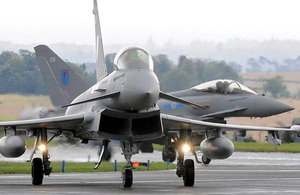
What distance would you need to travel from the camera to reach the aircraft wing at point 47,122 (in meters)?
19.3

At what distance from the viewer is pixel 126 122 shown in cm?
1839

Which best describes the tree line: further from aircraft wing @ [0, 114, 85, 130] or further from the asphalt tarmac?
aircraft wing @ [0, 114, 85, 130]

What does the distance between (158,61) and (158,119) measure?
20.8m

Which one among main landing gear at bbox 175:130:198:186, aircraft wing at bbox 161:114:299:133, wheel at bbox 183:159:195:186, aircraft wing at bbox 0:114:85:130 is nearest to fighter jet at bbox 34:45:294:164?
main landing gear at bbox 175:130:198:186

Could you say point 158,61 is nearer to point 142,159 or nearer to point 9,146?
point 142,159

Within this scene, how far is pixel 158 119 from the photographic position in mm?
18391

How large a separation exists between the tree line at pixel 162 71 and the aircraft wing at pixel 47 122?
48.2 feet

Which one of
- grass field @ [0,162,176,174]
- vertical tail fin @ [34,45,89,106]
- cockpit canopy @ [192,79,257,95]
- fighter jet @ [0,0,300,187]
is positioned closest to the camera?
fighter jet @ [0,0,300,187]

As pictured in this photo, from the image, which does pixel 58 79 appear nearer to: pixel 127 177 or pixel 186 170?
pixel 186 170

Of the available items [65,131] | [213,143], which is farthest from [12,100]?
[213,143]

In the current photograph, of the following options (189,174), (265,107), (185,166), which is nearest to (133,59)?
(185,166)

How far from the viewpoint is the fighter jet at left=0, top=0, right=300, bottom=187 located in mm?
17547

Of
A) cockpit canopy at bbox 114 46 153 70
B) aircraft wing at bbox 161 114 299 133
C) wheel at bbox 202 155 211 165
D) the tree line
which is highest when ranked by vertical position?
cockpit canopy at bbox 114 46 153 70

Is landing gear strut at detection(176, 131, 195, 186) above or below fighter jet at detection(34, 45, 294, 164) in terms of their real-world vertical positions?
below
